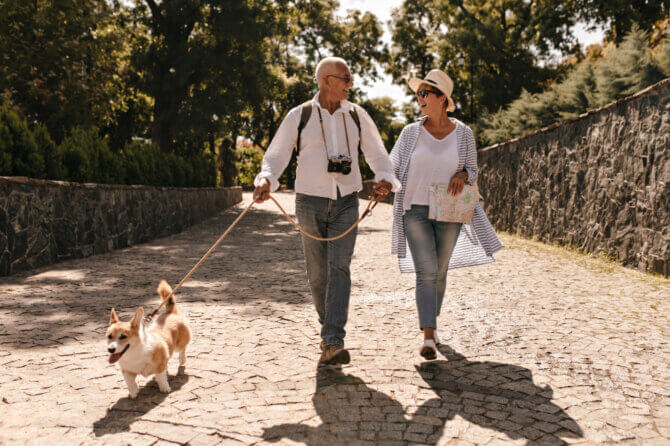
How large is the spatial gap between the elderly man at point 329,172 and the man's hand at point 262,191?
0.32ft

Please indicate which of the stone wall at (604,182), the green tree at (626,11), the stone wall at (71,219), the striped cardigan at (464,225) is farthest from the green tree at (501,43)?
the striped cardigan at (464,225)

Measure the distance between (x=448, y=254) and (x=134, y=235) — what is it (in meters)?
9.41

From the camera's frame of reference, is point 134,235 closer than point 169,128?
Yes

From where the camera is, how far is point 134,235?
1227 cm

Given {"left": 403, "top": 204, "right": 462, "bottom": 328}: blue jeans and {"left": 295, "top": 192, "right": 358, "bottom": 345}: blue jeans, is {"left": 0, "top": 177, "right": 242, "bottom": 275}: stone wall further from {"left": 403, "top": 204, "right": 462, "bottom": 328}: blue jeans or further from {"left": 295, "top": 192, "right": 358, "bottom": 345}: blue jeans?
{"left": 403, "top": 204, "right": 462, "bottom": 328}: blue jeans

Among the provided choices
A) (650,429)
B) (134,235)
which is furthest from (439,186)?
(134,235)

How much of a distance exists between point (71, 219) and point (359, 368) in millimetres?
7423

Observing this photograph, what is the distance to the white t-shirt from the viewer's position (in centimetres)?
441

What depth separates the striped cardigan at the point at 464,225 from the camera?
4522mm

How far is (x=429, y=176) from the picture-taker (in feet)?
14.5

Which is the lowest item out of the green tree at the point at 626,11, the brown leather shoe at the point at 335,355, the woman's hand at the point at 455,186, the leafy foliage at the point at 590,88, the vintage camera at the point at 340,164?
the brown leather shoe at the point at 335,355

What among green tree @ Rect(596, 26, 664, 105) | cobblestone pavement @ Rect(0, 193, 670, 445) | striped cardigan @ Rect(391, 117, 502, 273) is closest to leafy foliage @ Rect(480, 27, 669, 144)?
green tree @ Rect(596, 26, 664, 105)

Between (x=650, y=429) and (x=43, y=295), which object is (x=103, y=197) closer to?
(x=43, y=295)

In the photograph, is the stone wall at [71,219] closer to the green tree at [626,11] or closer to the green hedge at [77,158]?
the green hedge at [77,158]
